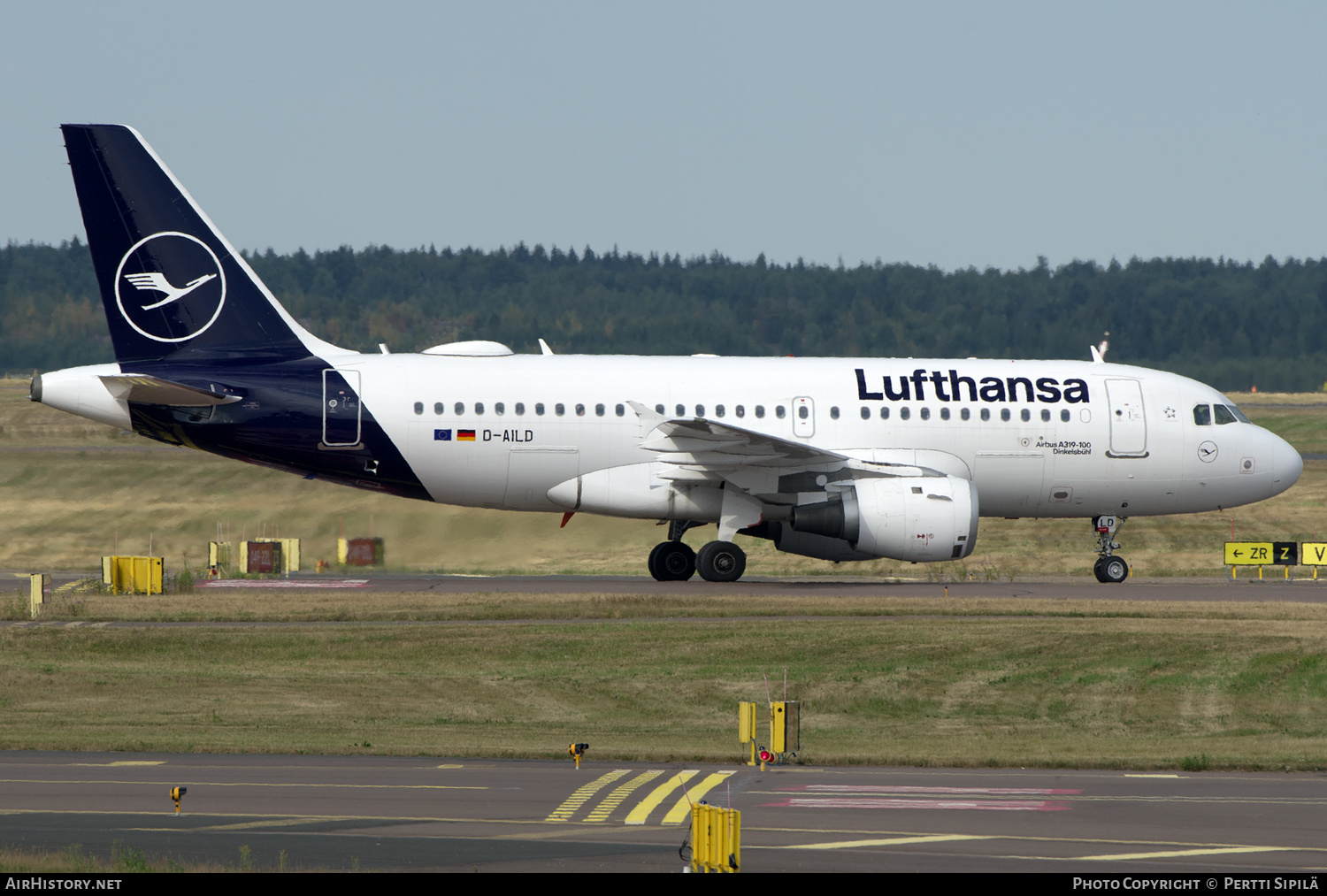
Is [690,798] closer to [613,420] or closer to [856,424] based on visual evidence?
[613,420]

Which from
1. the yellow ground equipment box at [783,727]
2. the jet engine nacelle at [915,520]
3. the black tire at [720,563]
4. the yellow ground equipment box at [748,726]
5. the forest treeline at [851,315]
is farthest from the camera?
the forest treeline at [851,315]

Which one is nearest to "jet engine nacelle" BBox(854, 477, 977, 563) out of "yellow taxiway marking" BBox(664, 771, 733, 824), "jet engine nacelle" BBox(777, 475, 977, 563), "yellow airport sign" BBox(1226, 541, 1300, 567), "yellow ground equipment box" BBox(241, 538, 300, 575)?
"jet engine nacelle" BBox(777, 475, 977, 563)

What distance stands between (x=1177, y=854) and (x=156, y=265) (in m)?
24.3

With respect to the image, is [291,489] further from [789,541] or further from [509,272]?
[509,272]

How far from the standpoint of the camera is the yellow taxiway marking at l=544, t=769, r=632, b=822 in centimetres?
1397

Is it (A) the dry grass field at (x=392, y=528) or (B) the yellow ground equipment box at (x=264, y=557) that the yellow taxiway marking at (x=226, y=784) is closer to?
(B) the yellow ground equipment box at (x=264, y=557)

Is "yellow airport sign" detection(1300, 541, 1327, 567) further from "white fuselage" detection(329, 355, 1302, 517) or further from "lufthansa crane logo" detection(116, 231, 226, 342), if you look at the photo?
"lufthansa crane logo" detection(116, 231, 226, 342)

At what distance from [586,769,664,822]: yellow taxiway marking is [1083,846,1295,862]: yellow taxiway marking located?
163 inches

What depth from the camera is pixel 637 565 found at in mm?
41250

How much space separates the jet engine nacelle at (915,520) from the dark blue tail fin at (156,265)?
38.1 ft

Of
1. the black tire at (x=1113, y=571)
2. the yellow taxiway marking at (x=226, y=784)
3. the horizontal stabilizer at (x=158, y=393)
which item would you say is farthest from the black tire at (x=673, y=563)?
the yellow taxiway marking at (x=226, y=784)

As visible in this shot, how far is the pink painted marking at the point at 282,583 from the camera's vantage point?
3256 centimetres

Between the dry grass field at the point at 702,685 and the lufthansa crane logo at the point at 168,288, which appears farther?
the lufthansa crane logo at the point at 168,288
